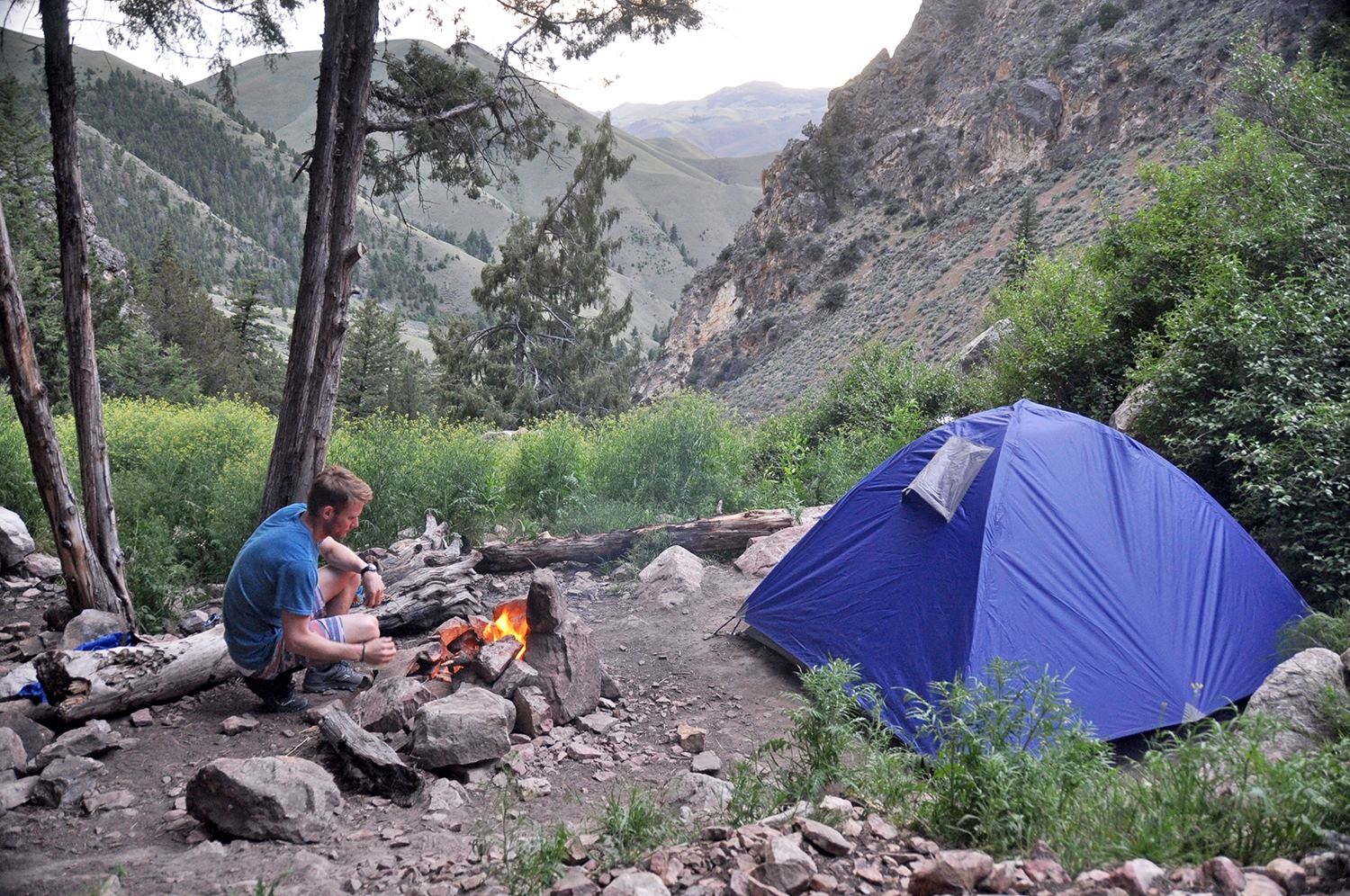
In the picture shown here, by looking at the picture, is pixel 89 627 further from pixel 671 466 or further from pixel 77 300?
pixel 671 466

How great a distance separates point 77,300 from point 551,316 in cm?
2602

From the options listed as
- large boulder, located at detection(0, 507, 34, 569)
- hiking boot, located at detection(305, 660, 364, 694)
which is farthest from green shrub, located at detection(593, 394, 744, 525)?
large boulder, located at detection(0, 507, 34, 569)

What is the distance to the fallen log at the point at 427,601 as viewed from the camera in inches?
242

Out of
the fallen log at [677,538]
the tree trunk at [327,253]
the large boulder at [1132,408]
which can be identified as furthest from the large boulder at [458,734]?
the large boulder at [1132,408]

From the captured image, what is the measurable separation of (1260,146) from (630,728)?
1010cm

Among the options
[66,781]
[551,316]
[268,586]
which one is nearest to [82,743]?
[66,781]

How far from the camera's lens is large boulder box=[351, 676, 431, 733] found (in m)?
4.46

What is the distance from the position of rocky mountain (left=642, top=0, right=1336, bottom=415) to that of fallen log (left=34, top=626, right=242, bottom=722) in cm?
2998

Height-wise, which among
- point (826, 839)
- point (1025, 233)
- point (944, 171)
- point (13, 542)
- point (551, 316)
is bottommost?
point (13, 542)

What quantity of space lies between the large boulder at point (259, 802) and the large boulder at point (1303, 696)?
13.9 feet

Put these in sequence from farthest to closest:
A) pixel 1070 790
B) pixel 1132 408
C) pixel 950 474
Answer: pixel 1132 408, pixel 950 474, pixel 1070 790

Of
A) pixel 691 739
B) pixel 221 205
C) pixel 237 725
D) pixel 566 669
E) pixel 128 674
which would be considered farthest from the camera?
pixel 221 205

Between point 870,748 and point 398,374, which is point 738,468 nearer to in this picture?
point 870,748

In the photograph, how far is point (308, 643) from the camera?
14.0 feet
